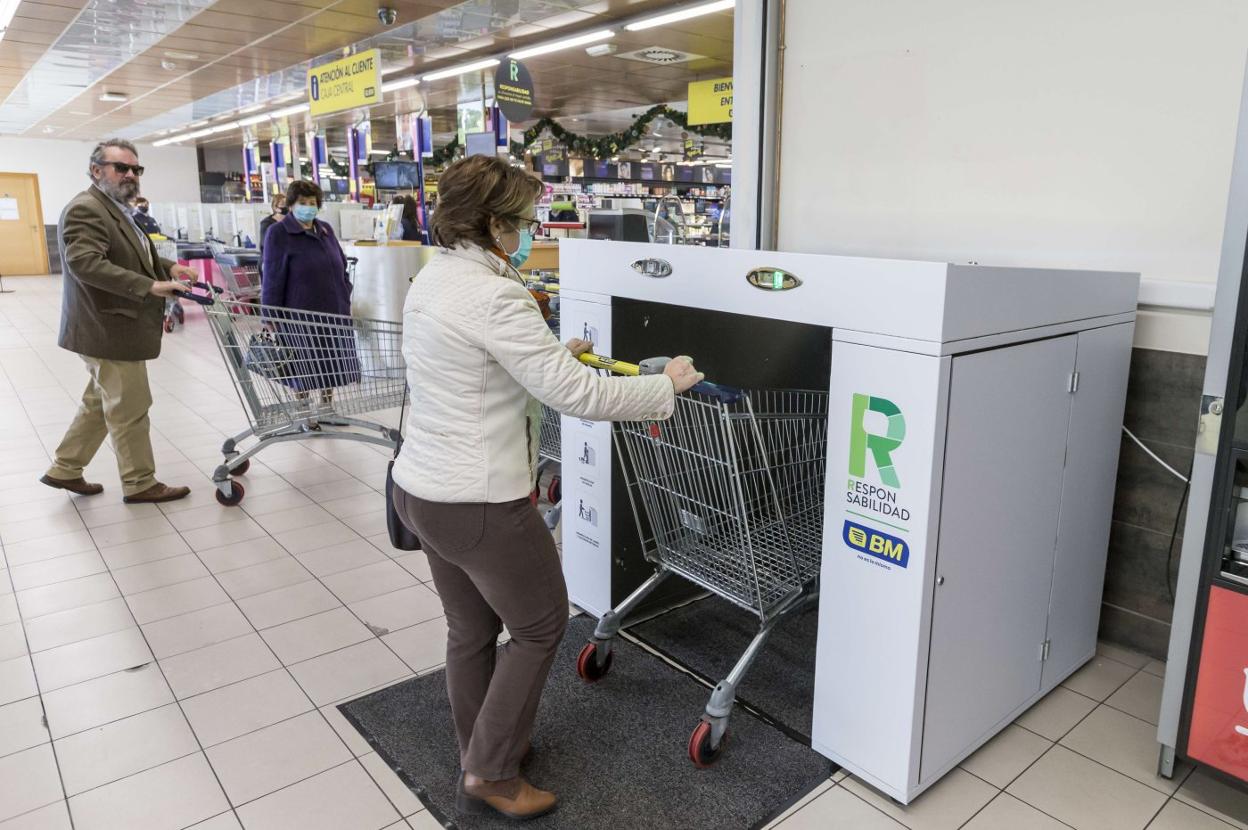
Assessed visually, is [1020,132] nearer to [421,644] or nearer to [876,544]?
[876,544]

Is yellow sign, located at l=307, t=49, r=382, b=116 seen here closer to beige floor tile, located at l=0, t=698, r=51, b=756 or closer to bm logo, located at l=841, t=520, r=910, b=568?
beige floor tile, located at l=0, t=698, r=51, b=756

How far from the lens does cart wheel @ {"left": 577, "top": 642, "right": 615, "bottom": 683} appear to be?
2.80 meters

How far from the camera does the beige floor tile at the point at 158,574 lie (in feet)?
11.7

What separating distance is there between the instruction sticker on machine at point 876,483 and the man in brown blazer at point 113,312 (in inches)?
137

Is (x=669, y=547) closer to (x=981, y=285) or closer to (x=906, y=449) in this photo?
(x=906, y=449)

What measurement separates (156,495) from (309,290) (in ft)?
4.81

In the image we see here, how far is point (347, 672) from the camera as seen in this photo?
289 centimetres

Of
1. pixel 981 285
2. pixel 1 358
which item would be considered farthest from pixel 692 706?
pixel 1 358

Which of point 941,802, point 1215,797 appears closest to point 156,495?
point 941,802

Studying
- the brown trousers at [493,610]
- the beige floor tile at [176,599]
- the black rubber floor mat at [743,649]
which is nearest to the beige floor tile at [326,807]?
the brown trousers at [493,610]

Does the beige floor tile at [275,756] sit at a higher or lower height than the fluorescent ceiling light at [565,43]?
lower

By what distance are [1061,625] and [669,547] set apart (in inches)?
50.2

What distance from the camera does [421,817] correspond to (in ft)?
7.14

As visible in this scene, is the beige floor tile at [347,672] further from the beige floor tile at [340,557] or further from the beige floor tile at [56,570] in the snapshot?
the beige floor tile at [56,570]
